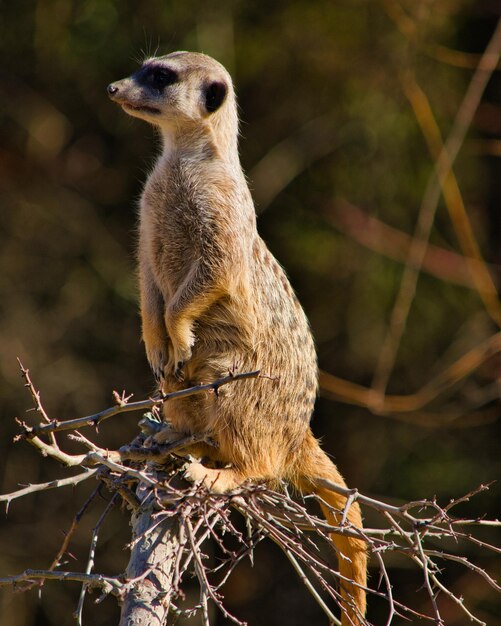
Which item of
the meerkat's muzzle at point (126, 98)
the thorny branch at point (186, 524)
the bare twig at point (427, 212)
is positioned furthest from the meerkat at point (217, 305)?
the bare twig at point (427, 212)

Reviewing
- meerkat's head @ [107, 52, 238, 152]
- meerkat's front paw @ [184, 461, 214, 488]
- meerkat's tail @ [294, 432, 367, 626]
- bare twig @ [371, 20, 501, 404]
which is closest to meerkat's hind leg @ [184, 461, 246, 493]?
meerkat's front paw @ [184, 461, 214, 488]

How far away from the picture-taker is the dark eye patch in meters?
2.73

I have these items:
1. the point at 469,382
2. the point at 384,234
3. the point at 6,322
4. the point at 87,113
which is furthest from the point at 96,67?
the point at 469,382

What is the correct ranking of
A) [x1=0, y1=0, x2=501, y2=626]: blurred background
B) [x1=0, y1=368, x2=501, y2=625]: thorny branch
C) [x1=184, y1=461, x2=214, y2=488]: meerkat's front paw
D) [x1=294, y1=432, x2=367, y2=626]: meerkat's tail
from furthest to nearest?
[x1=0, y1=0, x2=501, y2=626]: blurred background, [x1=294, y1=432, x2=367, y2=626]: meerkat's tail, [x1=184, y1=461, x2=214, y2=488]: meerkat's front paw, [x1=0, y1=368, x2=501, y2=625]: thorny branch

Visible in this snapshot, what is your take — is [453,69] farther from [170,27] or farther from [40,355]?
[40,355]

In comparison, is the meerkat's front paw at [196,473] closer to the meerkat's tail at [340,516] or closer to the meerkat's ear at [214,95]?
the meerkat's tail at [340,516]

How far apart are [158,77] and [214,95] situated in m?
0.18

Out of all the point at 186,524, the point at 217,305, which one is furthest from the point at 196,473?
the point at 217,305

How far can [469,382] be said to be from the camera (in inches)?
219

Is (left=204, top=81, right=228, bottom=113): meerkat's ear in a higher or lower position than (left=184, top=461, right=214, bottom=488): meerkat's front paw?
higher

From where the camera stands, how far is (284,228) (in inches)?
224

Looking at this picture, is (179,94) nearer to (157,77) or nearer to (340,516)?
(157,77)

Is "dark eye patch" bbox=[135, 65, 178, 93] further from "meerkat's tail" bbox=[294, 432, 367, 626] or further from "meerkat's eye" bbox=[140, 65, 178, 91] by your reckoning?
"meerkat's tail" bbox=[294, 432, 367, 626]

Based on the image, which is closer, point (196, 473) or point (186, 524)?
point (186, 524)
